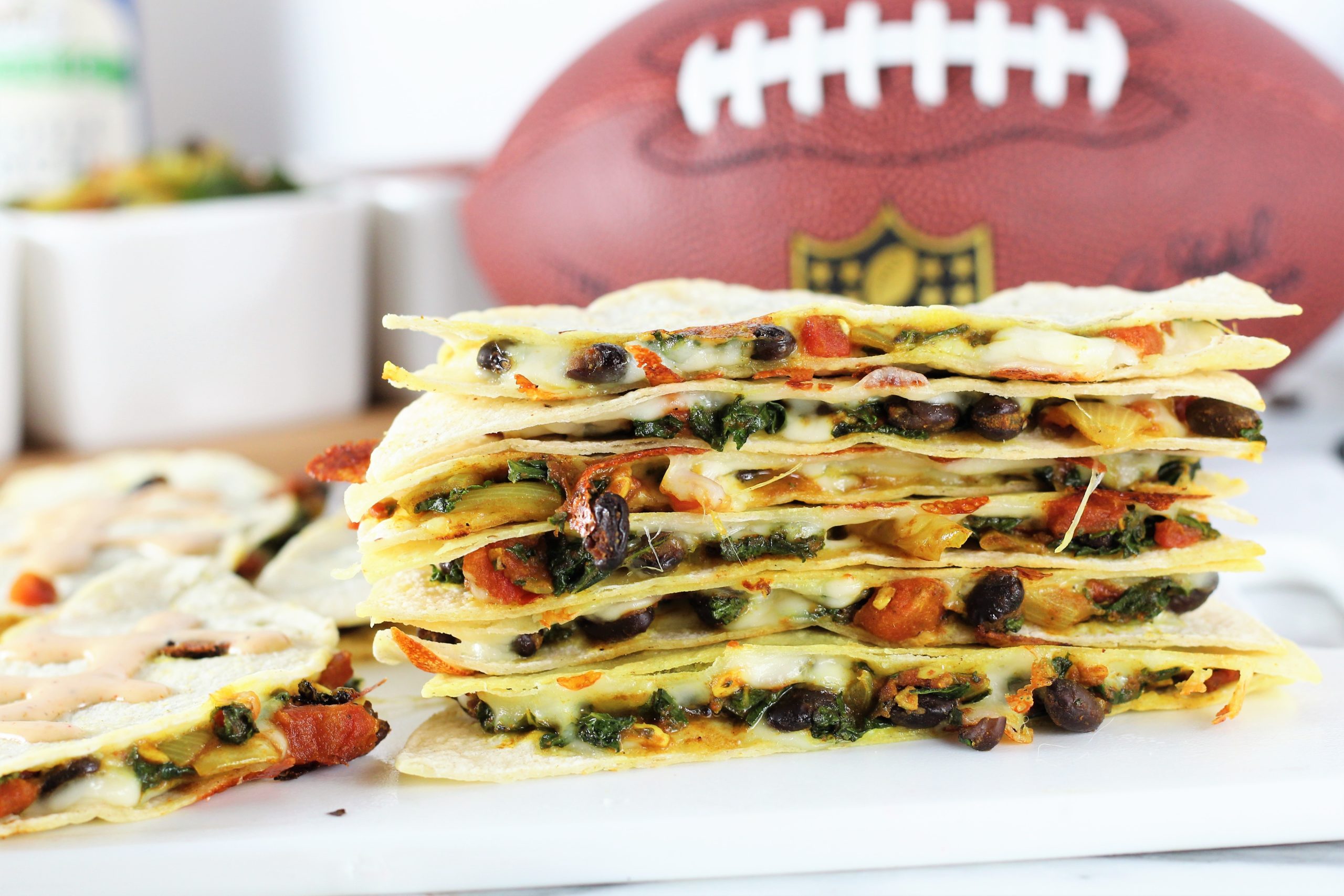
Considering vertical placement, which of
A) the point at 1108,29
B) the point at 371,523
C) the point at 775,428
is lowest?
the point at 371,523

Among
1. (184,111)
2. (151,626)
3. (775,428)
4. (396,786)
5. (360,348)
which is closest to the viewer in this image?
(396,786)

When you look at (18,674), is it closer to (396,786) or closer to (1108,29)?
(396,786)

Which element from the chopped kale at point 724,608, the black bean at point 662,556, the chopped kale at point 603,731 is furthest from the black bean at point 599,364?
the chopped kale at point 603,731

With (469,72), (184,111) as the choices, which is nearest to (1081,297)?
(469,72)

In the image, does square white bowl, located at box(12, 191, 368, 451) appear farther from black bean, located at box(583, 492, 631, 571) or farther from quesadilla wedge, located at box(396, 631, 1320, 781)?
black bean, located at box(583, 492, 631, 571)

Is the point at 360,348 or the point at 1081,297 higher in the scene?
the point at 1081,297

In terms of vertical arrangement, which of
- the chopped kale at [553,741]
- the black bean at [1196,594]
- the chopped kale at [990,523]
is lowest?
the chopped kale at [553,741]

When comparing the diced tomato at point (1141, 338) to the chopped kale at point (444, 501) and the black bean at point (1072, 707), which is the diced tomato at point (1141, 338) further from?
the chopped kale at point (444, 501)
